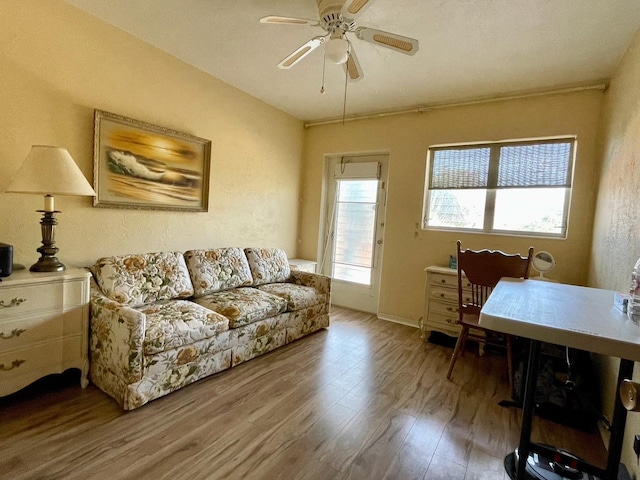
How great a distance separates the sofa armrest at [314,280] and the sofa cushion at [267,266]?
0.11 meters

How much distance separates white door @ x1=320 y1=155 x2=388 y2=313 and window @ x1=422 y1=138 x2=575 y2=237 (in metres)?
0.65

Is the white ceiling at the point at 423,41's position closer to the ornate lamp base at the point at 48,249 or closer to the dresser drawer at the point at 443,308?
the ornate lamp base at the point at 48,249

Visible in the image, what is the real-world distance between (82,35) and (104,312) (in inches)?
75.3

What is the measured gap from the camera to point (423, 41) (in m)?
2.27

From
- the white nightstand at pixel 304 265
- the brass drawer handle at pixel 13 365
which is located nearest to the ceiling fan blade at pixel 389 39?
the white nightstand at pixel 304 265

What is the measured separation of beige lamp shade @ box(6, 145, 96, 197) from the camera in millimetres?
1754

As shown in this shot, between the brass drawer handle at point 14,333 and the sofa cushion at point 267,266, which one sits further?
Answer: the sofa cushion at point 267,266

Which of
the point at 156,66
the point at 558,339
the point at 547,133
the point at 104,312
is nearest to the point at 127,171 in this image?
the point at 156,66

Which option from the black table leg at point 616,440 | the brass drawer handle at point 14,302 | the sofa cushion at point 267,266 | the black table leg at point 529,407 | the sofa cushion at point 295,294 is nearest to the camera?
the black table leg at point 616,440

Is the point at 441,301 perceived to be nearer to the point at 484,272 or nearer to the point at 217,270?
the point at 484,272

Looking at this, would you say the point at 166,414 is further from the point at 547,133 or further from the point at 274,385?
the point at 547,133

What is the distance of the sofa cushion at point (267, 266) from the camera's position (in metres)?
3.21

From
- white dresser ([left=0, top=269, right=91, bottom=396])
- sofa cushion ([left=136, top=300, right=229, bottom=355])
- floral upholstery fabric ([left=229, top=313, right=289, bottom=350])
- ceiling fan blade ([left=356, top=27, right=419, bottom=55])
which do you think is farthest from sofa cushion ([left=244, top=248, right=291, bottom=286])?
ceiling fan blade ([left=356, top=27, right=419, bottom=55])

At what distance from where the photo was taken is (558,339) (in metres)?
0.95
